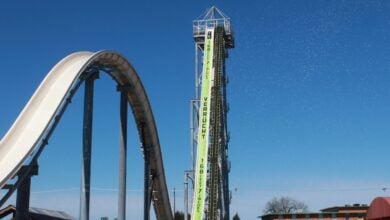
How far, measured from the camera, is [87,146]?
26.8 m

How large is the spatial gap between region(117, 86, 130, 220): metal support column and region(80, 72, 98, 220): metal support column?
337 cm

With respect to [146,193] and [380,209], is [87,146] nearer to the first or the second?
[146,193]

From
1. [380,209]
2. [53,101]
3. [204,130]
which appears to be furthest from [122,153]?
[204,130]

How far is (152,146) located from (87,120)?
926cm

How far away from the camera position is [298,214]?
2810 inches

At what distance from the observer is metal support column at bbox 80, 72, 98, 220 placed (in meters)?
26.1

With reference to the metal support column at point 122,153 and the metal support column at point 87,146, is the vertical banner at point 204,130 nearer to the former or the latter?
the metal support column at point 122,153

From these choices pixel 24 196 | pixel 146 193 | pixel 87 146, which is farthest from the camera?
pixel 146 193

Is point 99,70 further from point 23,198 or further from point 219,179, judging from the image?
point 219,179

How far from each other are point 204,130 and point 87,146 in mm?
21930

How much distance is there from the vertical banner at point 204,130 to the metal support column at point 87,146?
60.7 ft

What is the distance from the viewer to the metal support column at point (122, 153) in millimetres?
29609

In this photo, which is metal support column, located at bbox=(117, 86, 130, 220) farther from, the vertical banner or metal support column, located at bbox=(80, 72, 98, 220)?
the vertical banner

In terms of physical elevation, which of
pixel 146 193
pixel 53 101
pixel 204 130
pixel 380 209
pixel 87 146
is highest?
pixel 204 130
